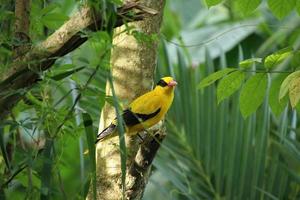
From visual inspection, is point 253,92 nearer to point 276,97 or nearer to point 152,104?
point 276,97

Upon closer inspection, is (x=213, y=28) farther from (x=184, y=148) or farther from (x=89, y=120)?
(x=89, y=120)

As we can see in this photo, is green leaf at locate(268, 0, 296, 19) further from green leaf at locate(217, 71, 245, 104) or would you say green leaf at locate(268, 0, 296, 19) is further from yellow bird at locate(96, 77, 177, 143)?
yellow bird at locate(96, 77, 177, 143)

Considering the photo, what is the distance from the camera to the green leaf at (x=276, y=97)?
2699mm

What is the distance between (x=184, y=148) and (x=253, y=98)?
1.53m

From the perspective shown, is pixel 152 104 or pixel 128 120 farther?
pixel 152 104

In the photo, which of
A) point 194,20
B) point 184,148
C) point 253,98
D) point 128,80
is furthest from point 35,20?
point 194,20

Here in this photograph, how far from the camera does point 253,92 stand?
2.69m

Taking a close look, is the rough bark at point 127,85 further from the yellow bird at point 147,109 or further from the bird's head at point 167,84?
the bird's head at point 167,84

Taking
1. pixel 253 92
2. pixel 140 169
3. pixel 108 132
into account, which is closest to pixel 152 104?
pixel 108 132

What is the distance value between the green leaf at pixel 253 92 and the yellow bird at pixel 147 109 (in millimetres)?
424

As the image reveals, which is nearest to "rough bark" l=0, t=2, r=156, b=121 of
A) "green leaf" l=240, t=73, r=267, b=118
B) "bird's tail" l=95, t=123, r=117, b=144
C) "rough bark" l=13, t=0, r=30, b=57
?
"rough bark" l=13, t=0, r=30, b=57

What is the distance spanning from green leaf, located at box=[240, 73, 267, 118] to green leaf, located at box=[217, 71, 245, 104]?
0.03 metres

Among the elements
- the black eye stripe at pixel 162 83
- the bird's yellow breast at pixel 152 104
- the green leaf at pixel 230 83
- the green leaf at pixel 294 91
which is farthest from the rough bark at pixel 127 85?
the black eye stripe at pixel 162 83

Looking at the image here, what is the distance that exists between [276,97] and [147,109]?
0.96 metres
